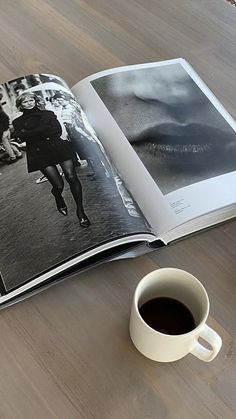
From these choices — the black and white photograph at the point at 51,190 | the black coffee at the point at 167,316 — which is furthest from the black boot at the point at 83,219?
the black coffee at the point at 167,316

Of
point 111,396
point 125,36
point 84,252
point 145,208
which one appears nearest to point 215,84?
point 125,36

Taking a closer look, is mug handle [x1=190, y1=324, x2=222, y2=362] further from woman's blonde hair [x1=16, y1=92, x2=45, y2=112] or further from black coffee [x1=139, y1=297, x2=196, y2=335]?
woman's blonde hair [x1=16, y1=92, x2=45, y2=112]

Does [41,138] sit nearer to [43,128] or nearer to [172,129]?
[43,128]

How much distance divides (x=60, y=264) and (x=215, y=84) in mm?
405

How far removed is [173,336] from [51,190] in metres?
0.22

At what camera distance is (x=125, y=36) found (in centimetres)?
93

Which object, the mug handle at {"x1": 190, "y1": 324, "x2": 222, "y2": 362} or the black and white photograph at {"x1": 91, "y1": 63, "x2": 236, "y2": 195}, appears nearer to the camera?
the mug handle at {"x1": 190, "y1": 324, "x2": 222, "y2": 362}

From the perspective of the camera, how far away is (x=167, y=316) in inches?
23.5

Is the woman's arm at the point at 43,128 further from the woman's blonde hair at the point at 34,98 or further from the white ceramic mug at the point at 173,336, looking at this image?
the white ceramic mug at the point at 173,336

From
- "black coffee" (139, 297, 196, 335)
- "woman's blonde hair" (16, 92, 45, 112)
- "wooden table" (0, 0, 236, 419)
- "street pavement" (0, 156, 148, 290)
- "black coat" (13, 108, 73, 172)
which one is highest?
"woman's blonde hair" (16, 92, 45, 112)

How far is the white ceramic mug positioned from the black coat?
191mm

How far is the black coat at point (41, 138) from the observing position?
27.2 inches

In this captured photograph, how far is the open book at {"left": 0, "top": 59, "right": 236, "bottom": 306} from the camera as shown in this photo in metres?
0.64

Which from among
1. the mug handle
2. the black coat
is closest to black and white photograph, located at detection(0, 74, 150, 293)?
the black coat
